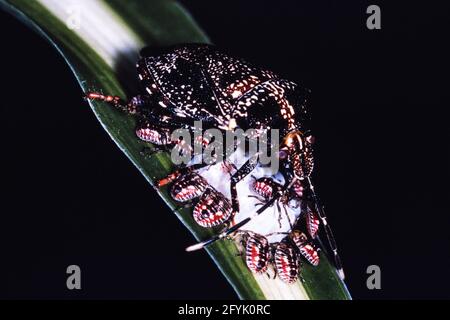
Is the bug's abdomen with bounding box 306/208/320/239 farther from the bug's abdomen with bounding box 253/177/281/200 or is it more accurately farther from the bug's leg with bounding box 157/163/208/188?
the bug's leg with bounding box 157/163/208/188

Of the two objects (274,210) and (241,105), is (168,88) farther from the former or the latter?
(274,210)

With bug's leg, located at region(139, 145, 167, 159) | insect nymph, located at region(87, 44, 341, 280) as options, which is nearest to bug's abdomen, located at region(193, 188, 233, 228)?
insect nymph, located at region(87, 44, 341, 280)

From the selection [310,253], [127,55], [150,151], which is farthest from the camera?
[127,55]

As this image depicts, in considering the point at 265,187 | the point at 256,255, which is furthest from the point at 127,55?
the point at 256,255

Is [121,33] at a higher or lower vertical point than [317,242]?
higher

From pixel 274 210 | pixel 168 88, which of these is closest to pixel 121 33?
pixel 168 88

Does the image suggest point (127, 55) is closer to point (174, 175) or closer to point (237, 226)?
point (174, 175)

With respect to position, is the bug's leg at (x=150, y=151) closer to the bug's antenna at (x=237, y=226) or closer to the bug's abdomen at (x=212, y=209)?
the bug's abdomen at (x=212, y=209)
